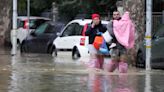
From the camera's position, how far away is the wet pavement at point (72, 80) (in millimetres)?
11883

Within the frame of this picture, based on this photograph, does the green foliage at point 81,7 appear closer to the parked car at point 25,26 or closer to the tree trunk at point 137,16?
the parked car at point 25,26

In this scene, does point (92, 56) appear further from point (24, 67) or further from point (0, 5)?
point (0, 5)

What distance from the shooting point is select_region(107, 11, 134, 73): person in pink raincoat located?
14.9m

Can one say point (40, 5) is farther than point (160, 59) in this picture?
Yes

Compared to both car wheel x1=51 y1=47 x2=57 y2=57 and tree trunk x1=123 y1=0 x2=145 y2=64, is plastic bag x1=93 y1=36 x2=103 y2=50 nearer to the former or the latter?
tree trunk x1=123 y1=0 x2=145 y2=64

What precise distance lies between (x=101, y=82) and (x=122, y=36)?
2217 millimetres

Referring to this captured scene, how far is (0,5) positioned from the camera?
32375 mm

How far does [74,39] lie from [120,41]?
22.6 ft

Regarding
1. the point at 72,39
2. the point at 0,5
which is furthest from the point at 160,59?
the point at 0,5

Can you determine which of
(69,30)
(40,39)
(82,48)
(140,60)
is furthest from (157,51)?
(40,39)

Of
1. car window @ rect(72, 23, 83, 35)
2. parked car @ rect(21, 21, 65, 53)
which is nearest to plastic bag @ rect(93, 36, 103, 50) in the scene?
car window @ rect(72, 23, 83, 35)

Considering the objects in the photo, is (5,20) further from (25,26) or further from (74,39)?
(74,39)

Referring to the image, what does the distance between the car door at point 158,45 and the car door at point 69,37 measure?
447 centimetres

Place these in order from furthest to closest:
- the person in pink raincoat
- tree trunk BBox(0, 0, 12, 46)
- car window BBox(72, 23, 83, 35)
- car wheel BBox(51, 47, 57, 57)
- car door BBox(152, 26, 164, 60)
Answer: tree trunk BBox(0, 0, 12, 46) < car wheel BBox(51, 47, 57, 57) < car window BBox(72, 23, 83, 35) < car door BBox(152, 26, 164, 60) < the person in pink raincoat
